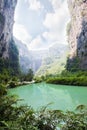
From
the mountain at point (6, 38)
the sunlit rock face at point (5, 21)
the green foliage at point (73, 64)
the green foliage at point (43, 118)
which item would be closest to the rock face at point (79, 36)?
the green foliage at point (73, 64)

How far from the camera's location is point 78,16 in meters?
97.9

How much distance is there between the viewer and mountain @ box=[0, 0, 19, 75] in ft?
280

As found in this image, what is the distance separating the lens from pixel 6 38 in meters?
93.7

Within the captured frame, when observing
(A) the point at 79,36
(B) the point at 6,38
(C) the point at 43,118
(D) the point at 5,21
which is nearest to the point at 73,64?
(A) the point at 79,36

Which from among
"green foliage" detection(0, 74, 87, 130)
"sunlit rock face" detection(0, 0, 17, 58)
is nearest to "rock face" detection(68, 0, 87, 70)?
"sunlit rock face" detection(0, 0, 17, 58)

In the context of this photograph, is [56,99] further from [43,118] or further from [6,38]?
[6,38]

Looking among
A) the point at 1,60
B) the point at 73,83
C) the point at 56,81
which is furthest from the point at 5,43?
the point at 73,83

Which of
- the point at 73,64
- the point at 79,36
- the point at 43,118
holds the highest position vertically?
the point at 79,36

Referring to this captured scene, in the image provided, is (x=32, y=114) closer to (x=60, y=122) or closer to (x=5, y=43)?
(x=60, y=122)

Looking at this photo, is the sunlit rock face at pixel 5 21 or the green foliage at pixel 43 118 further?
the sunlit rock face at pixel 5 21

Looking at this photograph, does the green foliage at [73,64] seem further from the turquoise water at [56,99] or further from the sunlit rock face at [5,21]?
the turquoise water at [56,99]

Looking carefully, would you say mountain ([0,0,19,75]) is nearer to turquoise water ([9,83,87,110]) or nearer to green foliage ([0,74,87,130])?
turquoise water ([9,83,87,110])

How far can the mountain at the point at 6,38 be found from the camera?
8538cm

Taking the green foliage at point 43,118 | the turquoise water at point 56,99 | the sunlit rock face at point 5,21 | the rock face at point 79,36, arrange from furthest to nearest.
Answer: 1. the rock face at point 79,36
2. the sunlit rock face at point 5,21
3. the turquoise water at point 56,99
4. the green foliage at point 43,118
